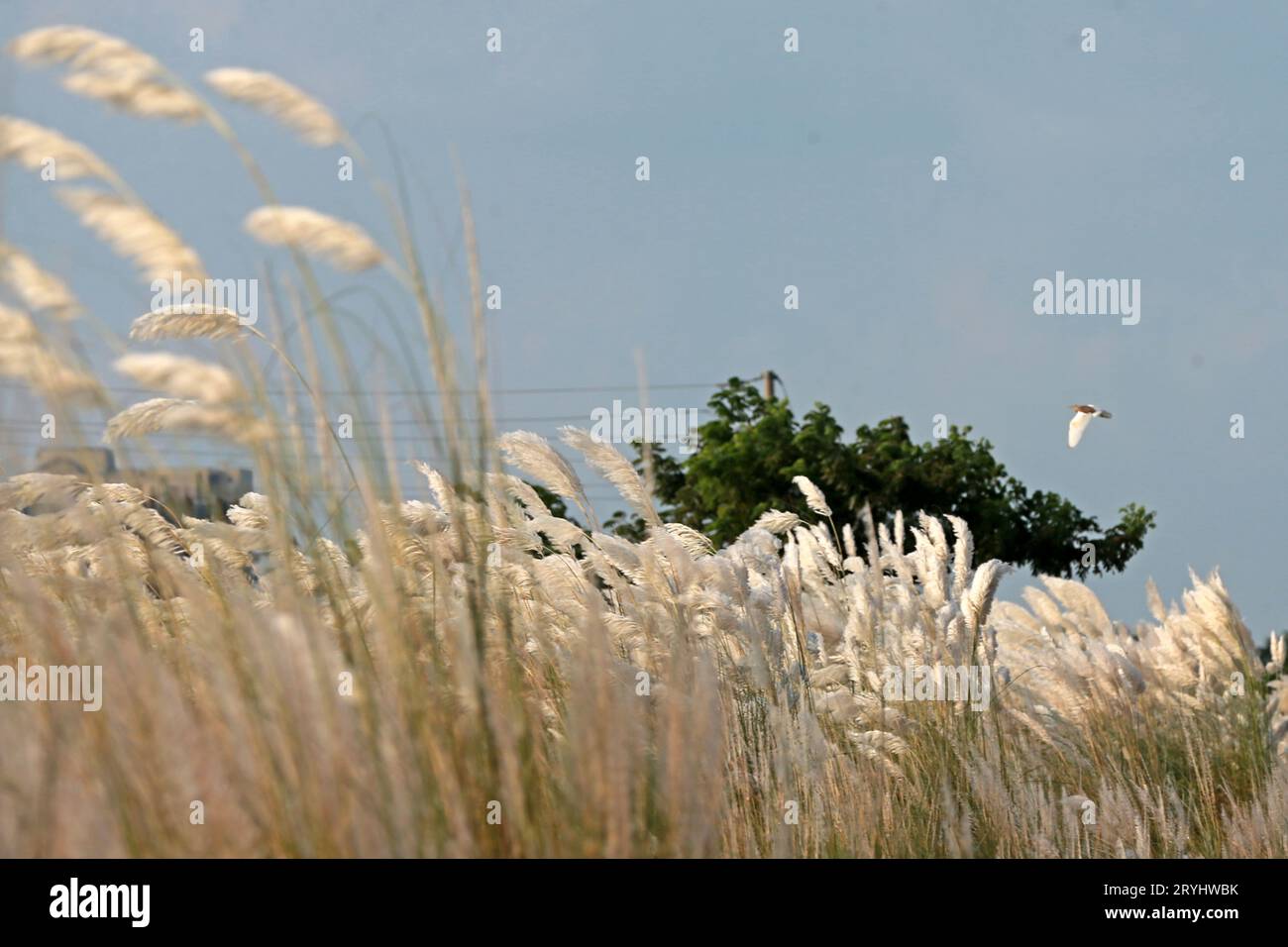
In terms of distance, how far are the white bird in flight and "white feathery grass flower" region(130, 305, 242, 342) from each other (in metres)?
6.09

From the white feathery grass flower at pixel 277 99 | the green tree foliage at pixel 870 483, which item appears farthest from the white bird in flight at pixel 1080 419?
the green tree foliage at pixel 870 483

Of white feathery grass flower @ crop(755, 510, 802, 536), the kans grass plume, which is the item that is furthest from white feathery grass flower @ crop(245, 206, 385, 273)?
white feathery grass flower @ crop(755, 510, 802, 536)

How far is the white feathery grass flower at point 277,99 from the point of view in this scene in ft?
8.34

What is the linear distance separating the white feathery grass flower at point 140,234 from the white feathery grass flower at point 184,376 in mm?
189

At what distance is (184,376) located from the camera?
2258 millimetres

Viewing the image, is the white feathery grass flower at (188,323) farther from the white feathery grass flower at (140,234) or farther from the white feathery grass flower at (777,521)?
the white feathery grass flower at (777,521)

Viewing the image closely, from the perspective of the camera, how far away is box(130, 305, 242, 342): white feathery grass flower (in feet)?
8.61

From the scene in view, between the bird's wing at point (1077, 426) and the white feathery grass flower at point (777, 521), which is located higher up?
the bird's wing at point (1077, 426)

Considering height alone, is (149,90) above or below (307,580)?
above

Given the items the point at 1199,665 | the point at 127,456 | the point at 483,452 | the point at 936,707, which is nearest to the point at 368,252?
the point at 483,452

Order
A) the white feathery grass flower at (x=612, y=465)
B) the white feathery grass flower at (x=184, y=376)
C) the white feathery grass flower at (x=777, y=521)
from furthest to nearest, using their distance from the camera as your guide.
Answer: the white feathery grass flower at (x=777, y=521) < the white feathery grass flower at (x=612, y=465) < the white feathery grass flower at (x=184, y=376)

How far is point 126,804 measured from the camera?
186 centimetres
